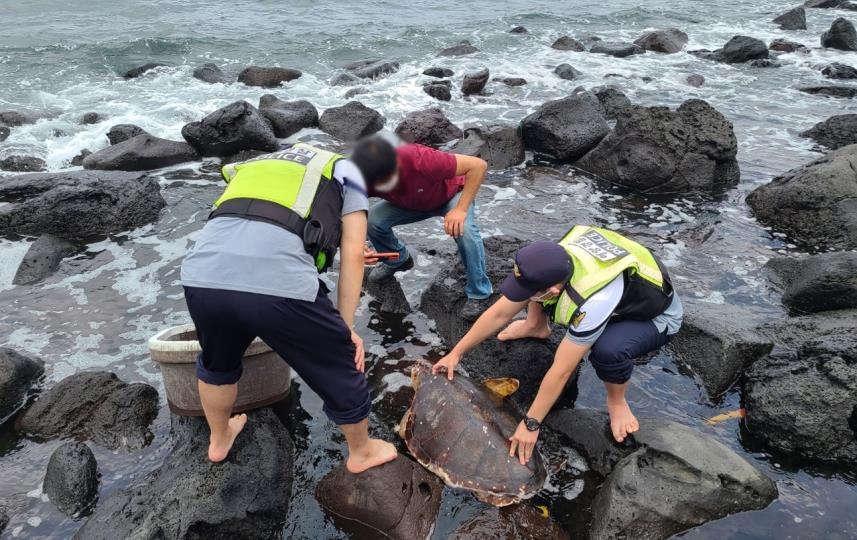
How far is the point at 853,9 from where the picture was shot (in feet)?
72.3

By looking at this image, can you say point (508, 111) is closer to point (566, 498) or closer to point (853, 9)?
point (566, 498)

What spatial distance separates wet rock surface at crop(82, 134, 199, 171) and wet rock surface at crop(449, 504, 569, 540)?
7.15 m

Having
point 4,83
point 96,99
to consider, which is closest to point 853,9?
point 96,99

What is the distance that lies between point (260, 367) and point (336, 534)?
106 centimetres

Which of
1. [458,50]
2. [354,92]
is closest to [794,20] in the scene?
[458,50]

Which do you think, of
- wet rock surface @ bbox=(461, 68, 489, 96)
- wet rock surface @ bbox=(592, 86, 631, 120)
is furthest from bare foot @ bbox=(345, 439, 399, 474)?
wet rock surface @ bbox=(461, 68, 489, 96)

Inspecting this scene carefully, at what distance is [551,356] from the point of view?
4.23 meters

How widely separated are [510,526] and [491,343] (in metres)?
1.37

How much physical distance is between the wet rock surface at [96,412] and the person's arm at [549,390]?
7.64 ft

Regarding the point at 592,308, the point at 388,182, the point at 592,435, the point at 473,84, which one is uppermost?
the point at 388,182

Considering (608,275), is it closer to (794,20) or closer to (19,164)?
(19,164)

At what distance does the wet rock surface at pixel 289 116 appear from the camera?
9734 mm

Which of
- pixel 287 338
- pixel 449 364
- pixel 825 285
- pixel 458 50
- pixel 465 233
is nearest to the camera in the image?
pixel 287 338

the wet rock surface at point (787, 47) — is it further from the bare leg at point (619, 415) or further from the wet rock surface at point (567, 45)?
the bare leg at point (619, 415)
